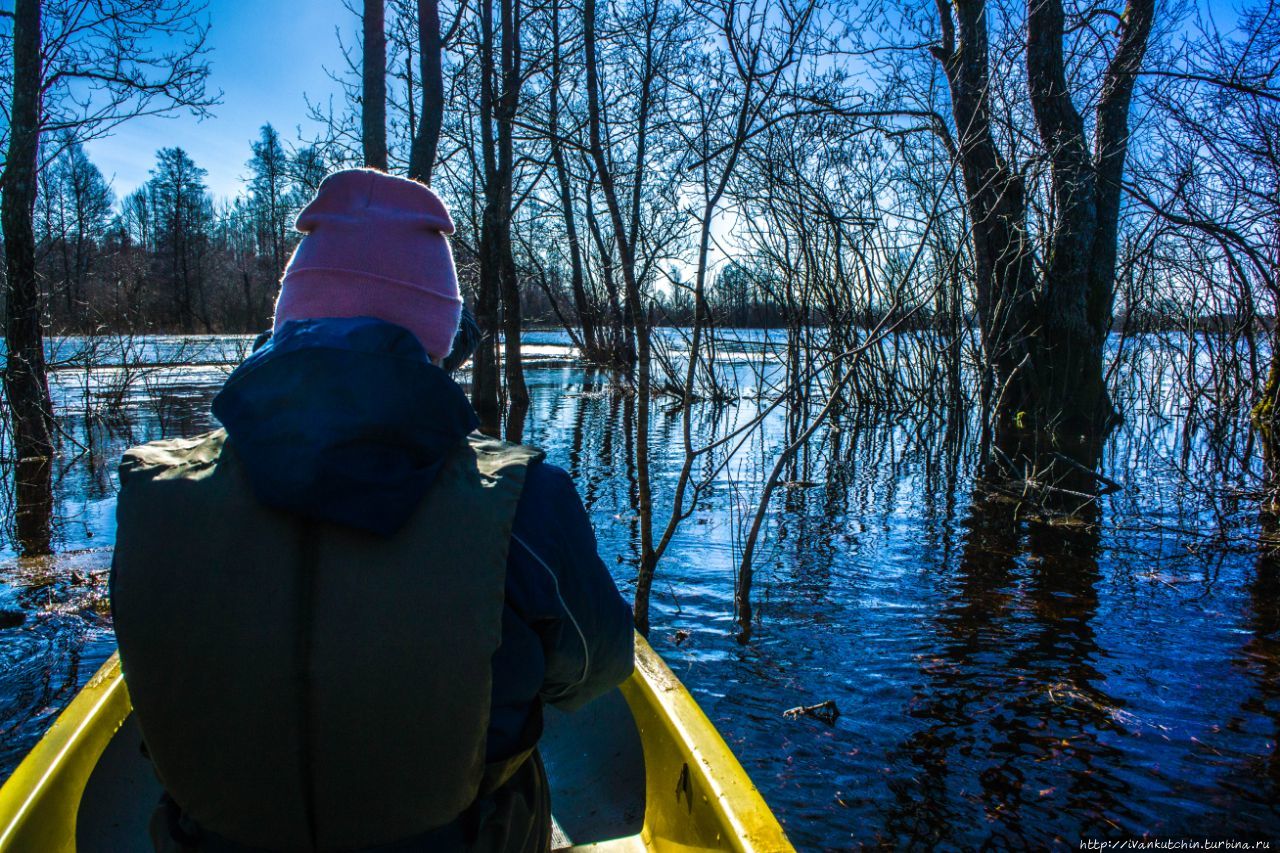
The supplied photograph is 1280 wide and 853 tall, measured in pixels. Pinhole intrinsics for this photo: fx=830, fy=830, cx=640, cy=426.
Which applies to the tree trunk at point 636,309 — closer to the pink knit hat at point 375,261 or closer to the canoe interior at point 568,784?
the canoe interior at point 568,784

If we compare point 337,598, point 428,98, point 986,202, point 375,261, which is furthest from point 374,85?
point 337,598

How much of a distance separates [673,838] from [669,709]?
15.0 inches

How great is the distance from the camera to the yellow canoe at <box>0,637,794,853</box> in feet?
6.52

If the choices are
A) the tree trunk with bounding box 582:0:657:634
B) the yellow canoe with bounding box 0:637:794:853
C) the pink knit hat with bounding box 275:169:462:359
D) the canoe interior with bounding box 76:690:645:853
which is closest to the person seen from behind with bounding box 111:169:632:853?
the pink knit hat with bounding box 275:169:462:359

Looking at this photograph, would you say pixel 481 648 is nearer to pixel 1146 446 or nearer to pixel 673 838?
pixel 673 838

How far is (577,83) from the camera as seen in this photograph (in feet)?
Answer: 22.5

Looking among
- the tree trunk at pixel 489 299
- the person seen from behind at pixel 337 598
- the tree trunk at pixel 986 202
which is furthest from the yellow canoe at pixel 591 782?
the tree trunk at pixel 489 299

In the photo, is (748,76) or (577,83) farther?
(577,83)

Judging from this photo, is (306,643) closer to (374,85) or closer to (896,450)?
(374,85)

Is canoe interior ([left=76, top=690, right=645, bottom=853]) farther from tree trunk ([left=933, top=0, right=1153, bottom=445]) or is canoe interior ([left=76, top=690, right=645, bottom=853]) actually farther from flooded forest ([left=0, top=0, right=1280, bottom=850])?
tree trunk ([left=933, top=0, right=1153, bottom=445])

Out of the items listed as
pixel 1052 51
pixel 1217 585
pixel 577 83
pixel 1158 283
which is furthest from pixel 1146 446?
pixel 577 83

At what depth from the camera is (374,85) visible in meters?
7.23

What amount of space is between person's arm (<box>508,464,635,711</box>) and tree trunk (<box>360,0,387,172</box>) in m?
6.73

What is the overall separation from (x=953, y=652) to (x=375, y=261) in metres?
3.76
